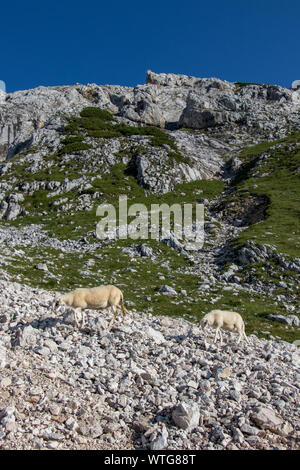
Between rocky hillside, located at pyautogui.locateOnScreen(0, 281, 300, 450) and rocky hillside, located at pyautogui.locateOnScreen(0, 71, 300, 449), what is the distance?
0.03m

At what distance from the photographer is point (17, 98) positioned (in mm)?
121000

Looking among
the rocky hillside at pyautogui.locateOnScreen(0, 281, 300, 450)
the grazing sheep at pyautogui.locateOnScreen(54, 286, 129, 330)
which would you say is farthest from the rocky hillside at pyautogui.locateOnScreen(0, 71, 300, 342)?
the rocky hillside at pyautogui.locateOnScreen(0, 281, 300, 450)

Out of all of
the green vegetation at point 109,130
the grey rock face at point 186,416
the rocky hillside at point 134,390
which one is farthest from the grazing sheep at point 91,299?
the green vegetation at point 109,130

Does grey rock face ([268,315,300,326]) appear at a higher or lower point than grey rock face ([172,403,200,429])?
lower

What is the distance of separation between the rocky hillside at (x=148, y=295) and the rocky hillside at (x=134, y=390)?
3cm

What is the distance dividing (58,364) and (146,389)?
2588mm

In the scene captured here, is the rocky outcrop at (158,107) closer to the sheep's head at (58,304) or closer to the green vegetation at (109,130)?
the green vegetation at (109,130)

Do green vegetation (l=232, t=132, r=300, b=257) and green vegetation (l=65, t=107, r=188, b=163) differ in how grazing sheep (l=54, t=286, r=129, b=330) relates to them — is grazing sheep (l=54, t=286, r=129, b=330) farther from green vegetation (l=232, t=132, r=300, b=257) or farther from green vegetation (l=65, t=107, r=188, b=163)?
green vegetation (l=65, t=107, r=188, b=163)

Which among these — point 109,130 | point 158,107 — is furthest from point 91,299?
point 158,107

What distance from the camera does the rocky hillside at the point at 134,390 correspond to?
21.6ft

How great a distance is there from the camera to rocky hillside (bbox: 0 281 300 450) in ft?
21.6

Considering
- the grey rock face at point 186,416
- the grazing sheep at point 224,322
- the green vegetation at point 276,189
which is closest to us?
the grey rock face at point 186,416

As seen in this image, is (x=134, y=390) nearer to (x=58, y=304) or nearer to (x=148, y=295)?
(x=58, y=304)
